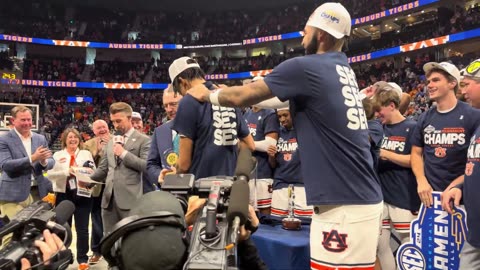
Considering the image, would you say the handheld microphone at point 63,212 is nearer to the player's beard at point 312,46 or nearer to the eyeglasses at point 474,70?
the player's beard at point 312,46

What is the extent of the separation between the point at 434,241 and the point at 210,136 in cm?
200

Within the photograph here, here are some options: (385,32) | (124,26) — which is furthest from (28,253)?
(124,26)

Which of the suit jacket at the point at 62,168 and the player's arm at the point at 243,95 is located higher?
the player's arm at the point at 243,95

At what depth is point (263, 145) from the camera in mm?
4234

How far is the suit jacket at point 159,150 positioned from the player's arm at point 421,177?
199cm

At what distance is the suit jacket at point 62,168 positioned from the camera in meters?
4.96

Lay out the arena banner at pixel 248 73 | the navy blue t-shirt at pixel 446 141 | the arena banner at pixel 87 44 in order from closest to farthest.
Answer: the navy blue t-shirt at pixel 446 141 → the arena banner at pixel 248 73 → the arena banner at pixel 87 44

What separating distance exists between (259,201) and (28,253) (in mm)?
3745

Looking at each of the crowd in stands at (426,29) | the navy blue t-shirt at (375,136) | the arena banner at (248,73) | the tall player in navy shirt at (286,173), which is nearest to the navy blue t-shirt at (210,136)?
the navy blue t-shirt at (375,136)

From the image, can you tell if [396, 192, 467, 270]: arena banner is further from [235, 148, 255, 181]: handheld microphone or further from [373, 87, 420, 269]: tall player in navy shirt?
[235, 148, 255, 181]: handheld microphone

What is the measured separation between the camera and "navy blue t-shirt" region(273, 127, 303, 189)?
412 cm

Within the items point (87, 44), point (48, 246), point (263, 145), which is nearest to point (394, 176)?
point (263, 145)

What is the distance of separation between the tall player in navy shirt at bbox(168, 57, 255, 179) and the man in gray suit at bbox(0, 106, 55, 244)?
7.64ft

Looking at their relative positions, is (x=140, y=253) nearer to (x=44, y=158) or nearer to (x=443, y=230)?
(x=443, y=230)
